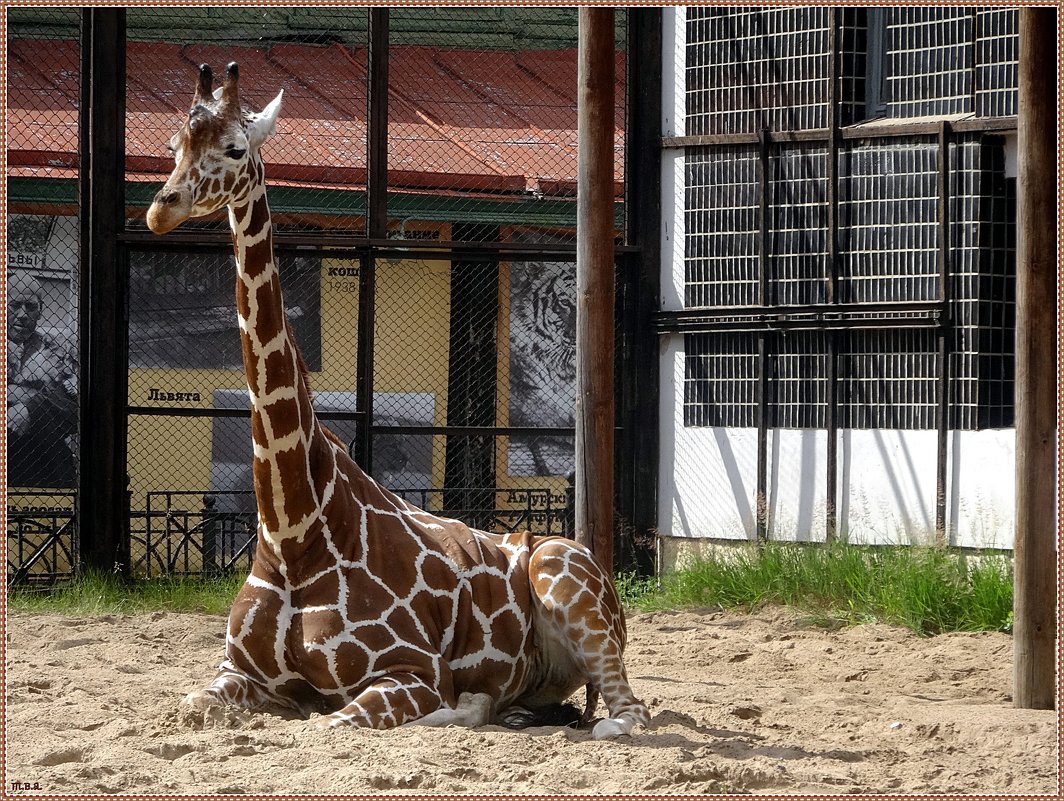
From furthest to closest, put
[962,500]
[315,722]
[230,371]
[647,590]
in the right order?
[230,371] < [647,590] < [962,500] < [315,722]

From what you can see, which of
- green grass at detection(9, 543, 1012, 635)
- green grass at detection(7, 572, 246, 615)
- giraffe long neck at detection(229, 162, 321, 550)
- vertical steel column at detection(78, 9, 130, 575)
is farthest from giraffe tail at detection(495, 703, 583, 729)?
vertical steel column at detection(78, 9, 130, 575)

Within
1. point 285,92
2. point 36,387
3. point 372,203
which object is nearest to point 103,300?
point 36,387

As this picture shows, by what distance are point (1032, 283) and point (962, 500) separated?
10.7 ft

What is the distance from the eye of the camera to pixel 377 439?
11.1 metres

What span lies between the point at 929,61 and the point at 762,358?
7.70 ft

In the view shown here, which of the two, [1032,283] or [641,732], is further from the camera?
[1032,283]

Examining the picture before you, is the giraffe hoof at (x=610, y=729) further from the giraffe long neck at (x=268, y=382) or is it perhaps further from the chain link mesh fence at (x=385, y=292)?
the chain link mesh fence at (x=385, y=292)

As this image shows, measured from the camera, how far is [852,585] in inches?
351

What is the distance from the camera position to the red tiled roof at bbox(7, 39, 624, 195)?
10.6 metres

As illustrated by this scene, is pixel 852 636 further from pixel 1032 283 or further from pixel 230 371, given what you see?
pixel 230 371

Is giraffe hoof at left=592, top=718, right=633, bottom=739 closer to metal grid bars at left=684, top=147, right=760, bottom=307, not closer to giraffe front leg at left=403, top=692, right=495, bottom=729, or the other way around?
giraffe front leg at left=403, top=692, right=495, bottom=729

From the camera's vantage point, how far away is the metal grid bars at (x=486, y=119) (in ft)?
35.2

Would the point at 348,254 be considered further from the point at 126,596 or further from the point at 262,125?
the point at 262,125

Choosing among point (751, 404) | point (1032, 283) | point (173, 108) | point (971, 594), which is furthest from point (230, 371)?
point (1032, 283)
